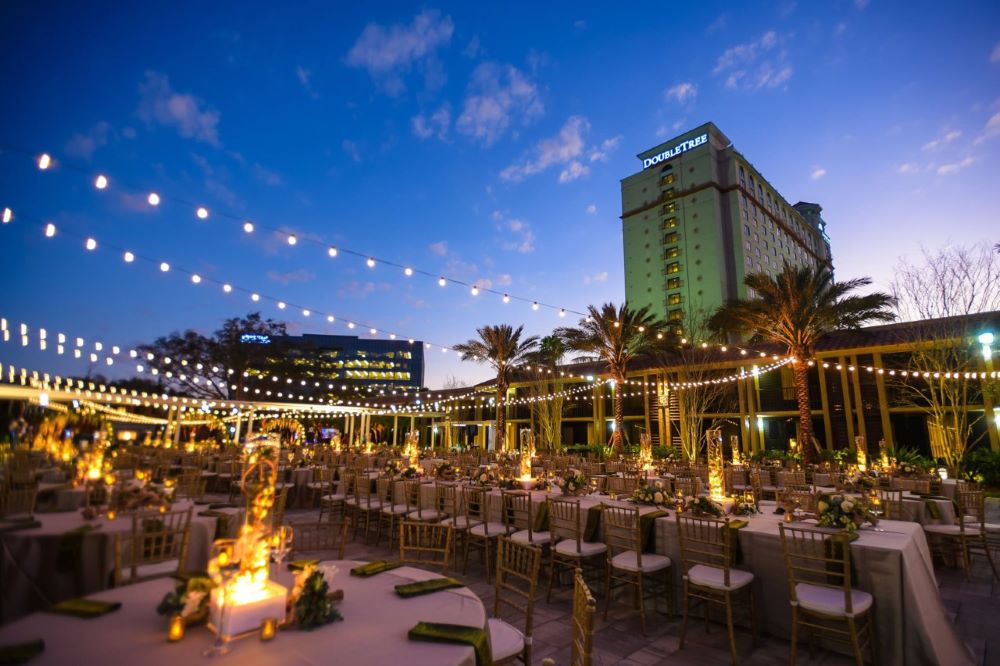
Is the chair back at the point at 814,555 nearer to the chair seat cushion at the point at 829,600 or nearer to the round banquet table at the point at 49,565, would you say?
the chair seat cushion at the point at 829,600

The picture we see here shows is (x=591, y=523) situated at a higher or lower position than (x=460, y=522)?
higher

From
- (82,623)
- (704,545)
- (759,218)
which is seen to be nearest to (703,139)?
(759,218)

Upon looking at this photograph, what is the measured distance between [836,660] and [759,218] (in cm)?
4997

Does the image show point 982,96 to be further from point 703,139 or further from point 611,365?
point 703,139

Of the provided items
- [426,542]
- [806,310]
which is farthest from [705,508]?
[806,310]

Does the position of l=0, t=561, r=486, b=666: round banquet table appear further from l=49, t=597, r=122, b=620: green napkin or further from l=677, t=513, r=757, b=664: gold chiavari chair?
l=677, t=513, r=757, b=664: gold chiavari chair

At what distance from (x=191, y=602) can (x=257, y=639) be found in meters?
0.33

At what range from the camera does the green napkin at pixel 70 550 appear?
394 centimetres

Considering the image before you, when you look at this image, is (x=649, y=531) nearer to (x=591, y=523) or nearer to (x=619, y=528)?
(x=619, y=528)

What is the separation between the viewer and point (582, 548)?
209 inches

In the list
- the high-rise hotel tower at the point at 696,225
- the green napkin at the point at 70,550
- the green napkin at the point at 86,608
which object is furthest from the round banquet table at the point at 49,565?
the high-rise hotel tower at the point at 696,225

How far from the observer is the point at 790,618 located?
4152 mm

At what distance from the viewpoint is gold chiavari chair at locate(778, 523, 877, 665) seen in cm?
344

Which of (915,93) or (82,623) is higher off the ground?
(915,93)
